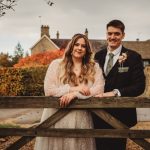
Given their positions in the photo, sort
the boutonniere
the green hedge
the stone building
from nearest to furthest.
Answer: the boutonniere < the green hedge < the stone building

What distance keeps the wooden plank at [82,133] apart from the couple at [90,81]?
26 cm

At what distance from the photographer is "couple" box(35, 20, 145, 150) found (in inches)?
192

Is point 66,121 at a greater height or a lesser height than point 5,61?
lesser

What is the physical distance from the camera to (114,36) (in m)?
5.22

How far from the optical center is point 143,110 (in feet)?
57.2

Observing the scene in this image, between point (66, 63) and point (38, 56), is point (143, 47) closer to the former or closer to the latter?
point (38, 56)

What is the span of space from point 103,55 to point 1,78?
2032 cm

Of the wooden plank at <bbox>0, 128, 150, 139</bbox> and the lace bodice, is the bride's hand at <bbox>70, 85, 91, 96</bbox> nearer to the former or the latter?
the lace bodice

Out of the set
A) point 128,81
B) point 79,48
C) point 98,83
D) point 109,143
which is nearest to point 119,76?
point 128,81

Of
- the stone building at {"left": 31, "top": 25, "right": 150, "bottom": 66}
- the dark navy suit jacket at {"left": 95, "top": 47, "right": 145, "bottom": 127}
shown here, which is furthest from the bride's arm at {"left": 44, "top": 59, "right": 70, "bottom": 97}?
the stone building at {"left": 31, "top": 25, "right": 150, "bottom": 66}

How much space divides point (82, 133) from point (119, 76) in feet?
3.48

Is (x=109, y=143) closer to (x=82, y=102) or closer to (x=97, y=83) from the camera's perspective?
(x=97, y=83)

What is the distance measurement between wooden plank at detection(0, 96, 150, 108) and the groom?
0.57m

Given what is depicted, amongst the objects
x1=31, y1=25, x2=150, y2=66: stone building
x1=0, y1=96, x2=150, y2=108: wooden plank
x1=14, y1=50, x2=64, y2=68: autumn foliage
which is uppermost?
x1=31, y1=25, x2=150, y2=66: stone building
